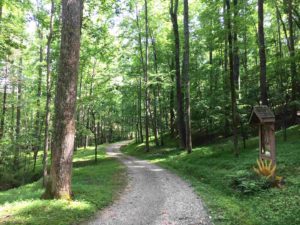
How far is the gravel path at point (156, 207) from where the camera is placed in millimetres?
4988

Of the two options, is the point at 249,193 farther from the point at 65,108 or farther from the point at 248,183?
the point at 65,108

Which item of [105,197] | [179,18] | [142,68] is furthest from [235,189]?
[179,18]

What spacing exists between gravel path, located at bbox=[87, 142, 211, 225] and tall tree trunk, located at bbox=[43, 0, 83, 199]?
5.44ft

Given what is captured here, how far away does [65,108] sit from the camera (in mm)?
6012

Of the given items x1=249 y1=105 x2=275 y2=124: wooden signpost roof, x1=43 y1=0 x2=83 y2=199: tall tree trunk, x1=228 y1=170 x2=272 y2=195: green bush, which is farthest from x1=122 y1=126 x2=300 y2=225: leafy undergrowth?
x1=43 y1=0 x2=83 y2=199: tall tree trunk

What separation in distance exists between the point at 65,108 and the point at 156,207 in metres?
4.17

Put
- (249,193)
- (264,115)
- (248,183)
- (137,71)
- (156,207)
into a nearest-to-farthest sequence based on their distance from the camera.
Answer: (156,207) < (249,193) < (248,183) < (264,115) < (137,71)

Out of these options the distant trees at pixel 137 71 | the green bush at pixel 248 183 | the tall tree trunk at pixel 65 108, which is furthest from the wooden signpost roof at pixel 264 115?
the tall tree trunk at pixel 65 108

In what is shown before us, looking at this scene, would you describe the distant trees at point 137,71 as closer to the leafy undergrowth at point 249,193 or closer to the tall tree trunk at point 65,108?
the tall tree trunk at point 65,108

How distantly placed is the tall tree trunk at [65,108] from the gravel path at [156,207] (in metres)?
1.66

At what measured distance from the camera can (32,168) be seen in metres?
19.5

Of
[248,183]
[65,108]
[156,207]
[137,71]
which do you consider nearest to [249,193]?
[248,183]

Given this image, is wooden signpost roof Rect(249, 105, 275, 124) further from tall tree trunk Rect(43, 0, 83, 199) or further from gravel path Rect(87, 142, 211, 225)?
tall tree trunk Rect(43, 0, 83, 199)

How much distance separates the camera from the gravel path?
4.99m
